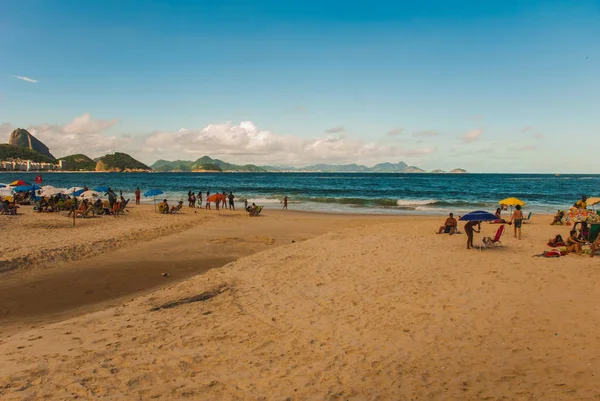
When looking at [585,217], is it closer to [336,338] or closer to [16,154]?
[336,338]

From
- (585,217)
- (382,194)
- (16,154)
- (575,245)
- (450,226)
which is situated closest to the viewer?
(575,245)

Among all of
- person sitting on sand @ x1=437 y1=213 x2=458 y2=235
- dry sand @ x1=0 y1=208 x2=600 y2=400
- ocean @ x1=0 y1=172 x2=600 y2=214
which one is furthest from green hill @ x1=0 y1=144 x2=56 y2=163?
dry sand @ x1=0 y1=208 x2=600 y2=400

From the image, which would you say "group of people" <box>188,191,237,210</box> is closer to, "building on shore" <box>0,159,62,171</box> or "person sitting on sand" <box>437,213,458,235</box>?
"person sitting on sand" <box>437,213,458,235</box>

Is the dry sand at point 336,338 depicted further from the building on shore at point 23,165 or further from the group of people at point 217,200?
the building on shore at point 23,165

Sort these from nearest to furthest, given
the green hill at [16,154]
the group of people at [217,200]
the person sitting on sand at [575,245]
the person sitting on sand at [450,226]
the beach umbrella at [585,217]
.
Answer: the person sitting on sand at [575,245]
the beach umbrella at [585,217]
the person sitting on sand at [450,226]
the group of people at [217,200]
the green hill at [16,154]

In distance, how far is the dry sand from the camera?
5477mm

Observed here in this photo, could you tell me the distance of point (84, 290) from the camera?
10.6m

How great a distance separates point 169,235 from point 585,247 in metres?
17.6

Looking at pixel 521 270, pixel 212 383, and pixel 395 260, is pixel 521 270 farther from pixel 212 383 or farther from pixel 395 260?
pixel 212 383

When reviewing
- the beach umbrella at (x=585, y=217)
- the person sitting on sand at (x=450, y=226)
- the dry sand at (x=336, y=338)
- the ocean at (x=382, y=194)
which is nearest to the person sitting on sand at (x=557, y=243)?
the beach umbrella at (x=585, y=217)

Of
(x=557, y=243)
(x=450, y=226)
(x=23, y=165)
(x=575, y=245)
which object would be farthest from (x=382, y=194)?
(x=23, y=165)

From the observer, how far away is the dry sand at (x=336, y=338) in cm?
548

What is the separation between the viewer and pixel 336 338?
23.3 ft

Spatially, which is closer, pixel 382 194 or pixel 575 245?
pixel 575 245
